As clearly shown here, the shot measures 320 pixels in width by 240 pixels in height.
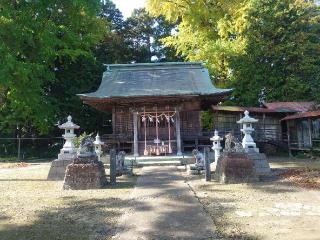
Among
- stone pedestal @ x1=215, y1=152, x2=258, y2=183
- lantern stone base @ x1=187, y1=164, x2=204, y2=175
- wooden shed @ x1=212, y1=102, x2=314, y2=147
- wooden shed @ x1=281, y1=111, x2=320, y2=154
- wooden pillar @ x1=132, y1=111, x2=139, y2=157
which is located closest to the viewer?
stone pedestal @ x1=215, y1=152, x2=258, y2=183

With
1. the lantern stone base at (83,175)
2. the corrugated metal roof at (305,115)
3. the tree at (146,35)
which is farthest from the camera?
the tree at (146,35)

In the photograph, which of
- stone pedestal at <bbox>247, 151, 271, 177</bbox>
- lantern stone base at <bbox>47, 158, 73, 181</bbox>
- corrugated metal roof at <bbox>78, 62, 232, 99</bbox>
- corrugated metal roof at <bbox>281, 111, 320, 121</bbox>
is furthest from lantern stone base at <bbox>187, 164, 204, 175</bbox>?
corrugated metal roof at <bbox>281, 111, 320, 121</bbox>

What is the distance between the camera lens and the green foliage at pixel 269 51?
1019 inches

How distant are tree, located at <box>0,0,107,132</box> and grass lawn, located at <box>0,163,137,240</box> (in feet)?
17.1

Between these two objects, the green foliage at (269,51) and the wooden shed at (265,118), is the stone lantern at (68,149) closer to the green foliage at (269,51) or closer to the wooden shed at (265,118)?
the wooden shed at (265,118)

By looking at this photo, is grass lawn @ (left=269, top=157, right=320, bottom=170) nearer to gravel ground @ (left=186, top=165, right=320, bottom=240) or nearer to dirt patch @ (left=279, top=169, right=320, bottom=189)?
dirt patch @ (left=279, top=169, right=320, bottom=189)

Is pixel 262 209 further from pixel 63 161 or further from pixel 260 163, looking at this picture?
pixel 63 161

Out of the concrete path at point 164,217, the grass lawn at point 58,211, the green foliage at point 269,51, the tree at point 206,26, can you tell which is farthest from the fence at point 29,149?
the concrete path at point 164,217

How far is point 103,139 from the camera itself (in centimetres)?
2236

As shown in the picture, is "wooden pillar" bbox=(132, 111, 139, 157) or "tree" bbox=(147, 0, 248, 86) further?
"tree" bbox=(147, 0, 248, 86)

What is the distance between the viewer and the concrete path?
5.80 meters

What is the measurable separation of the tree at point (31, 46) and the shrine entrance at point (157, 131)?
20.4ft

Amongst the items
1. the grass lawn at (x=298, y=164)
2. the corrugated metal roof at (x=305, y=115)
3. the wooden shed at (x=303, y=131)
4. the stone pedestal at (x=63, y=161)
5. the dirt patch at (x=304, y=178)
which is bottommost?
the dirt patch at (x=304, y=178)

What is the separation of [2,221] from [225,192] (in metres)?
5.18
